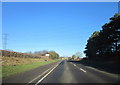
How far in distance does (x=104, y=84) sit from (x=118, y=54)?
29.5 m

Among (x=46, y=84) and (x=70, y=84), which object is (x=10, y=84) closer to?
(x=46, y=84)

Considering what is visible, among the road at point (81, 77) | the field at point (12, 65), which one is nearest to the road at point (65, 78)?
the road at point (81, 77)

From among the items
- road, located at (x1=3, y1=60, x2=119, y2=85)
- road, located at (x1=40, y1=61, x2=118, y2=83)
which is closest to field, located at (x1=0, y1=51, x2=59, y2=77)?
road, located at (x1=3, y1=60, x2=119, y2=85)

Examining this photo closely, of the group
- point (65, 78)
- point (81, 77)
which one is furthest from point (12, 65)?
point (81, 77)

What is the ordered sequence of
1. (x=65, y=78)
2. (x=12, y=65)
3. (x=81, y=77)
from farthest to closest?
(x=12, y=65) → (x=81, y=77) → (x=65, y=78)

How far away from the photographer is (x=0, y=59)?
84.7ft

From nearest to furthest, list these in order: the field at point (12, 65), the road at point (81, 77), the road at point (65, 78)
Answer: the road at point (65, 78) < the road at point (81, 77) < the field at point (12, 65)

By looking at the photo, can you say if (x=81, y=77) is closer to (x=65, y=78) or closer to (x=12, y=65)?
(x=65, y=78)

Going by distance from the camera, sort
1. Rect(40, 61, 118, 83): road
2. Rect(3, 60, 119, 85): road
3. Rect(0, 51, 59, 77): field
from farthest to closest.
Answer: Rect(0, 51, 59, 77): field → Rect(40, 61, 118, 83): road → Rect(3, 60, 119, 85): road

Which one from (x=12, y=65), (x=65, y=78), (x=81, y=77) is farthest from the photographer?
(x=12, y=65)

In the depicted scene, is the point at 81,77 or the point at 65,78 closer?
the point at 65,78

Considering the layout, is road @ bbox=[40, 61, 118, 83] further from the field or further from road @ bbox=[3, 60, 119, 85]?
the field

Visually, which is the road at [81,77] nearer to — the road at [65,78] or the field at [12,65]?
the road at [65,78]

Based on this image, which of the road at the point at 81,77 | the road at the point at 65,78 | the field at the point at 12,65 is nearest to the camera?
the road at the point at 65,78
